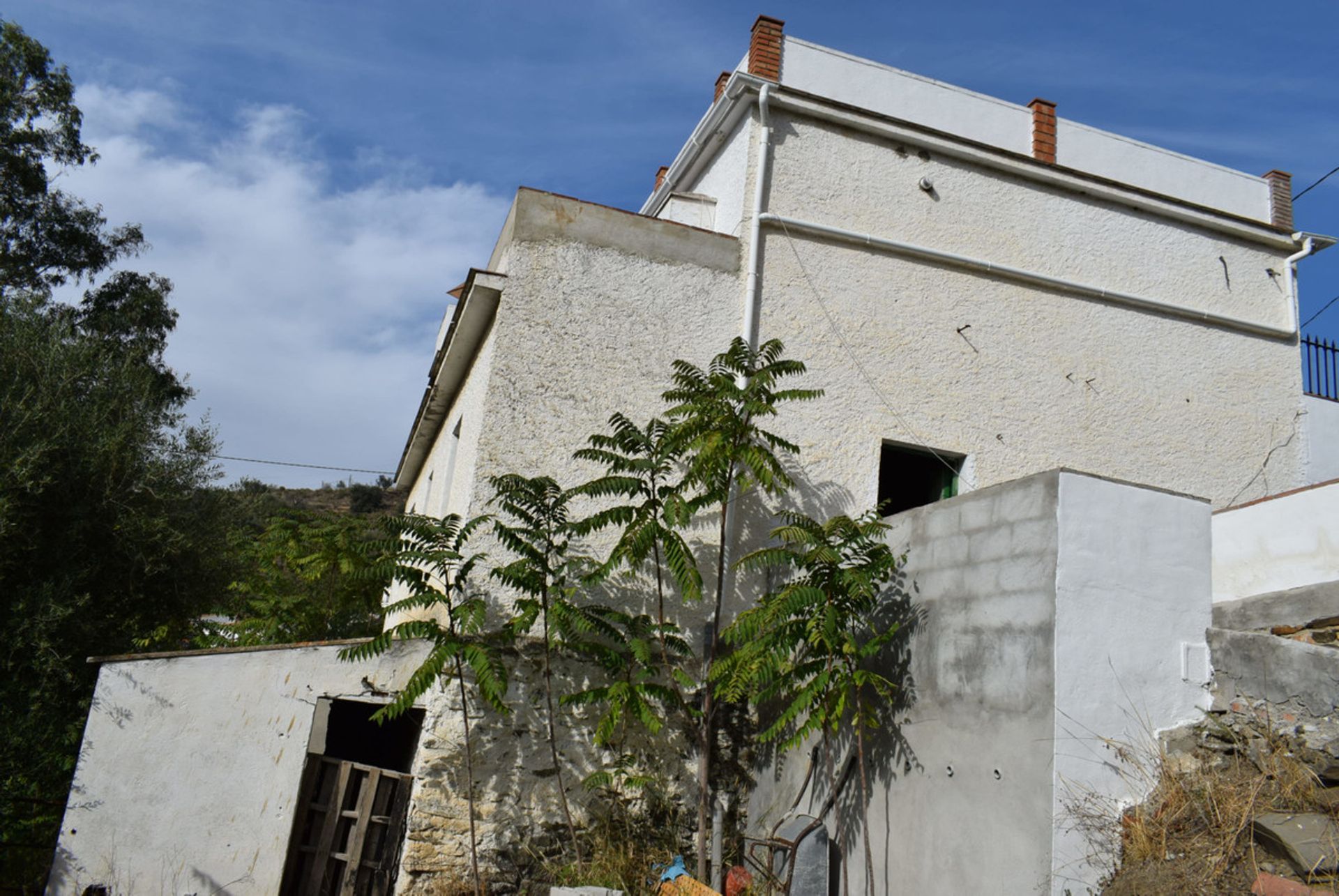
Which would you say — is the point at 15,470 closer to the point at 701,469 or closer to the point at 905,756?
the point at 701,469

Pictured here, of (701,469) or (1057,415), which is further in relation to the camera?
(1057,415)

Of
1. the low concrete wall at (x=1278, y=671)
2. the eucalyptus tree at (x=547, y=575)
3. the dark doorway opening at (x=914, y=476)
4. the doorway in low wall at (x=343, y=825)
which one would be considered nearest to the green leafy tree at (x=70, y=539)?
the doorway in low wall at (x=343, y=825)

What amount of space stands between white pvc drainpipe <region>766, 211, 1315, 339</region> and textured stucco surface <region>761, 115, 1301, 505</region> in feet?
0.31

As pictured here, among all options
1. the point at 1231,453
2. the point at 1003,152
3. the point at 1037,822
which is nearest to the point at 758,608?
the point at 1037,822

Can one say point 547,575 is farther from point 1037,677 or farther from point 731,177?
point 731,177

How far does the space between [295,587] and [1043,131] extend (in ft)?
37.1

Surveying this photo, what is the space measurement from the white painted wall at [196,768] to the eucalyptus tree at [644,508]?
79.3 inches

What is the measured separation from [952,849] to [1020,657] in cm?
129

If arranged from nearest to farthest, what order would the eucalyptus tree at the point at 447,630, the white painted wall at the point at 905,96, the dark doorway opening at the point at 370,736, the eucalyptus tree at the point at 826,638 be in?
1. the eucalyptus tree at the point at 826,638
2. the eucalyptus tree at the point at 447,630
3. the dark doorway opening at the point at 370,736
4. the white painted wall at the point at 905,96

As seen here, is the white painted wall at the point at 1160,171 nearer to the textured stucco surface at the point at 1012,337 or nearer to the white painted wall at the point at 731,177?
the textured stucco surface at the point at 1012,337

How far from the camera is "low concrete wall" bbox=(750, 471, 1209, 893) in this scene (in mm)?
5809

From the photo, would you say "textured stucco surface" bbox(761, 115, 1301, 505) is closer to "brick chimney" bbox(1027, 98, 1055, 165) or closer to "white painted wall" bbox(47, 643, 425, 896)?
"brick chimney" bbox(1027, 98, 1055, 165)

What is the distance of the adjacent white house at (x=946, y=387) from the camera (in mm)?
6203

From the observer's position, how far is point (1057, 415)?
35.3 ft
